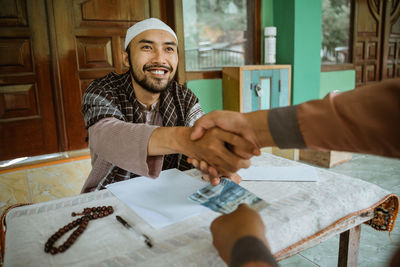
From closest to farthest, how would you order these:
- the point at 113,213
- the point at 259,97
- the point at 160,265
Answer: the point at 160,265
the point at 113,213
the point at 259,97

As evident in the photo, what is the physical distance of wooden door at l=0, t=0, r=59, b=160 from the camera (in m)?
2.43

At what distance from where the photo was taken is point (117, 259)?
662 mm

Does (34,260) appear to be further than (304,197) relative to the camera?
No

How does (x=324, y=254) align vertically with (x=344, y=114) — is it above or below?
below

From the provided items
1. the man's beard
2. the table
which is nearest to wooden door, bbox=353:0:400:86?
the man's beard

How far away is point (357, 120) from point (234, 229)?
0.38m

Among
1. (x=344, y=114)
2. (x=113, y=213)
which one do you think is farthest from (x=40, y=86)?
(x=344, y=114)

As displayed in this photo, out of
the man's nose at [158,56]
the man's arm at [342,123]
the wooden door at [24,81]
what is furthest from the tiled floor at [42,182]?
the man's arm at [342,123]

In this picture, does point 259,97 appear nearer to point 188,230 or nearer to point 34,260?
point 188,230

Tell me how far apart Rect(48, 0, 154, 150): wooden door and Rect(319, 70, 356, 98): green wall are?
117 inches

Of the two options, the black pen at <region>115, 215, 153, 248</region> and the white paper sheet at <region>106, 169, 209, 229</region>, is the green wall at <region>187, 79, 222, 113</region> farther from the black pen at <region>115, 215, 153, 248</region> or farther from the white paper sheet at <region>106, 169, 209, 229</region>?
the black pen at <region>115, 215, 153, 248</region>

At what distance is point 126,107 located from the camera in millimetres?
1597

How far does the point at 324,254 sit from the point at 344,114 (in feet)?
5.02

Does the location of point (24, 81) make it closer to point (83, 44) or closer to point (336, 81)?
point (83, 44)
